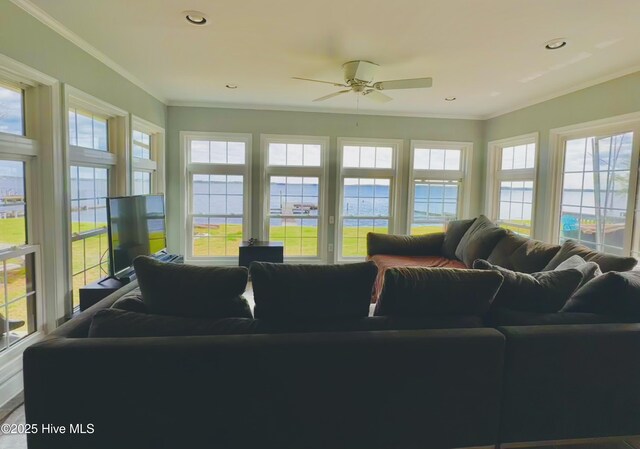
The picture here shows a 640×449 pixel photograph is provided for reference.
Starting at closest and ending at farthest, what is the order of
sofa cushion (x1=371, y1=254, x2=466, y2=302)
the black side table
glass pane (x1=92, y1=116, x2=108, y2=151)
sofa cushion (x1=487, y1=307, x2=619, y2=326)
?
sofa cushion (x1=487, y1=307, x2=619, y2=326) < glass pane (x1=92, y1=116, x2=108, y2=151) < sofa cushion (x1=371, y1=254, x2=466, y2=302) < the black side table

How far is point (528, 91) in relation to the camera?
14.0 feet

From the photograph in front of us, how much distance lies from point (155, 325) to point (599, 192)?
14.4 ft

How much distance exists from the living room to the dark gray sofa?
0.07ft

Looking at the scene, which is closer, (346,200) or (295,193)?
(295,193)

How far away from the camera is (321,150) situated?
5574 mm

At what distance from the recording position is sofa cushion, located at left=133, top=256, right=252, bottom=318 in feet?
5.51

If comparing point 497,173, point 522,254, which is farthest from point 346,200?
A: point 522,254

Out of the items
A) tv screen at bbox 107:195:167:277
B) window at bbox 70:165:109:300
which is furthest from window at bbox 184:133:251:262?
window at bbox 70:165:109:300

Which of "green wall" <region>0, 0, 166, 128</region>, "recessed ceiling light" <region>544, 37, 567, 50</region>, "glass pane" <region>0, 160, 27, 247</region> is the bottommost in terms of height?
"glass pane" <region>0, 160, 27, 247</region>

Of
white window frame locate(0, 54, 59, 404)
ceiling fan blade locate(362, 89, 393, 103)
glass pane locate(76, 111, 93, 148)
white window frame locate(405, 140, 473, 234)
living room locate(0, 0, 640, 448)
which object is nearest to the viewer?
living room locate(0, 0, 640, 448)

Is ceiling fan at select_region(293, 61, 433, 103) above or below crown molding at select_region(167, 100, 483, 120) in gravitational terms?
below

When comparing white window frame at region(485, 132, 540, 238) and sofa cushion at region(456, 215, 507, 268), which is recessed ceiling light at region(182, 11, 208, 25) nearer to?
sofa cushion at region(456, 215, 507, 268)

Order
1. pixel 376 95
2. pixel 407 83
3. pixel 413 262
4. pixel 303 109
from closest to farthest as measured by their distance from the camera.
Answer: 1. pixel 407 83
2. pixel 376 95
3. pixel 413 262
4. pixel 303 109

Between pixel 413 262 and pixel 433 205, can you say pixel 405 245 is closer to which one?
pixel 413 262
